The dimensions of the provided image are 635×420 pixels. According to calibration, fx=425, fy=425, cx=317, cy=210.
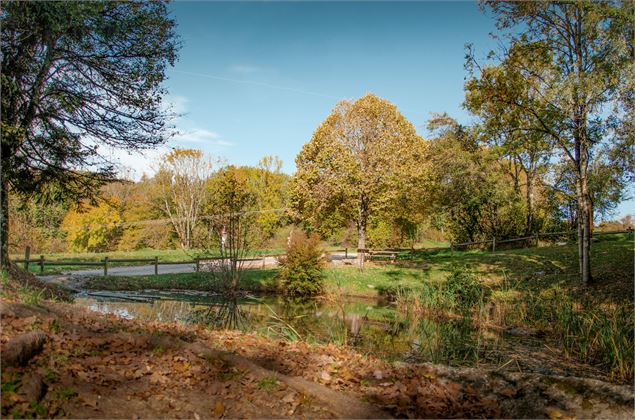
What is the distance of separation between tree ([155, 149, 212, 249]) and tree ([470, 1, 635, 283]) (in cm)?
3038

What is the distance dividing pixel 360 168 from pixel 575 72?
14.6m

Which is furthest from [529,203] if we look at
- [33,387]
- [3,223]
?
[33,387]

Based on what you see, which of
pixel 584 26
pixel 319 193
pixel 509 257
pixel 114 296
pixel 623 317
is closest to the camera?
pixel 623 317

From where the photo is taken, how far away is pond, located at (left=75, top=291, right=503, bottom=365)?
27.2ft

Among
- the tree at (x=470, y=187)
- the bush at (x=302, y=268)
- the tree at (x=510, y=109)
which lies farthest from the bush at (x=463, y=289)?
the tree at (x=470, y=187)

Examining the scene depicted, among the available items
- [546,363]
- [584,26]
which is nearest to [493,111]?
[584,26]

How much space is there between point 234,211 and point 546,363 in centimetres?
1085

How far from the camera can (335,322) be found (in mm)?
12281

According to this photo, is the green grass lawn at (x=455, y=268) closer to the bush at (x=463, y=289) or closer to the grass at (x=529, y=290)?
the grass at (x=529, y=290)

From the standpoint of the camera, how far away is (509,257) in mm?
21875

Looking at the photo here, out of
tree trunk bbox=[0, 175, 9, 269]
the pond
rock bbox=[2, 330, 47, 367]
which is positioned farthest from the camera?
tree trunk bbox=[0, 175, 9, 269]

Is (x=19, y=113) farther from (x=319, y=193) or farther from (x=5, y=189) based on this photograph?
(x=319, y=193)

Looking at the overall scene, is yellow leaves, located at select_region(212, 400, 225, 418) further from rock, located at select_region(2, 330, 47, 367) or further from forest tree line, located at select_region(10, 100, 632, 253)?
forest tree line, located at select_region(10, 100, 632, 253)

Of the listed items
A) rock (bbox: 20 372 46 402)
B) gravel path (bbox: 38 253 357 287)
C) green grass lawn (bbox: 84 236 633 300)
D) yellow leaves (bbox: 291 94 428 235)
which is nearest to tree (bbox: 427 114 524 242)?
yellow leaves (bbox: 291 94 428 235)
